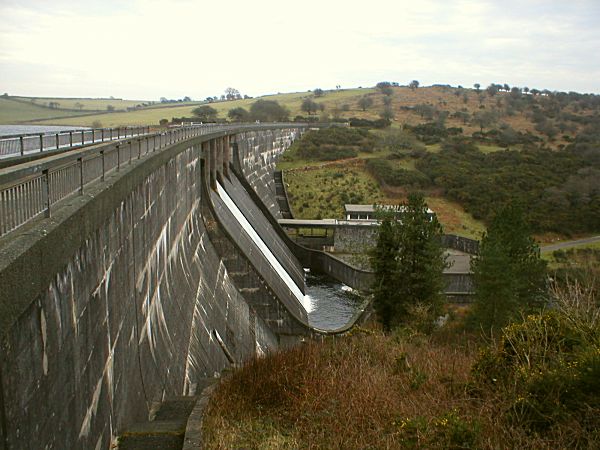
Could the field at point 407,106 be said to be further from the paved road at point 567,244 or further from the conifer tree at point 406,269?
the conifer tree at point 406,269

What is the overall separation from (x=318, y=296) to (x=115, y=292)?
A: 80.0 feet

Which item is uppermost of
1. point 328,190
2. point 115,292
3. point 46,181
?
point 46,181

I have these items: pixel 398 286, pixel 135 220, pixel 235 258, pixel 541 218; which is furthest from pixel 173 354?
pixel 541 218

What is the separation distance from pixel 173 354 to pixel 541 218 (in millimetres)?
47893

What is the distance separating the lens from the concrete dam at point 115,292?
16.8 feet

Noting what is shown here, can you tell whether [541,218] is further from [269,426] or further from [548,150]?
[269,426]

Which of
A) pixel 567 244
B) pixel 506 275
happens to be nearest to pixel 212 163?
pixel 506 275

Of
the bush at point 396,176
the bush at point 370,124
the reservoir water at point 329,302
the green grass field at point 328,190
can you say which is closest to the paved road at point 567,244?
the bush at point 396,176

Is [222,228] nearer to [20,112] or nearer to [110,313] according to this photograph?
[20,112]

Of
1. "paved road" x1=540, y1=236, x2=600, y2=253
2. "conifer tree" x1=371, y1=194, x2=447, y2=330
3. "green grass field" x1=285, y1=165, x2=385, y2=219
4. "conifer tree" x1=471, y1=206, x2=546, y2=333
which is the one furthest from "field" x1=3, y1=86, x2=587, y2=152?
"conifer tree" x1=471, y1=206, x2=546, y2=333

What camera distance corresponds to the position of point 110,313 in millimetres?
8633

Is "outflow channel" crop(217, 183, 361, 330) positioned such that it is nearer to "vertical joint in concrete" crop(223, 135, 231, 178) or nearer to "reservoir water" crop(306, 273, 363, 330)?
"reservoir water" crop(306, 273, 363, 330)

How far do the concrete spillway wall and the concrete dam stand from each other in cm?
2

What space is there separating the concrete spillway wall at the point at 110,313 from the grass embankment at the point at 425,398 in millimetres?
1773
